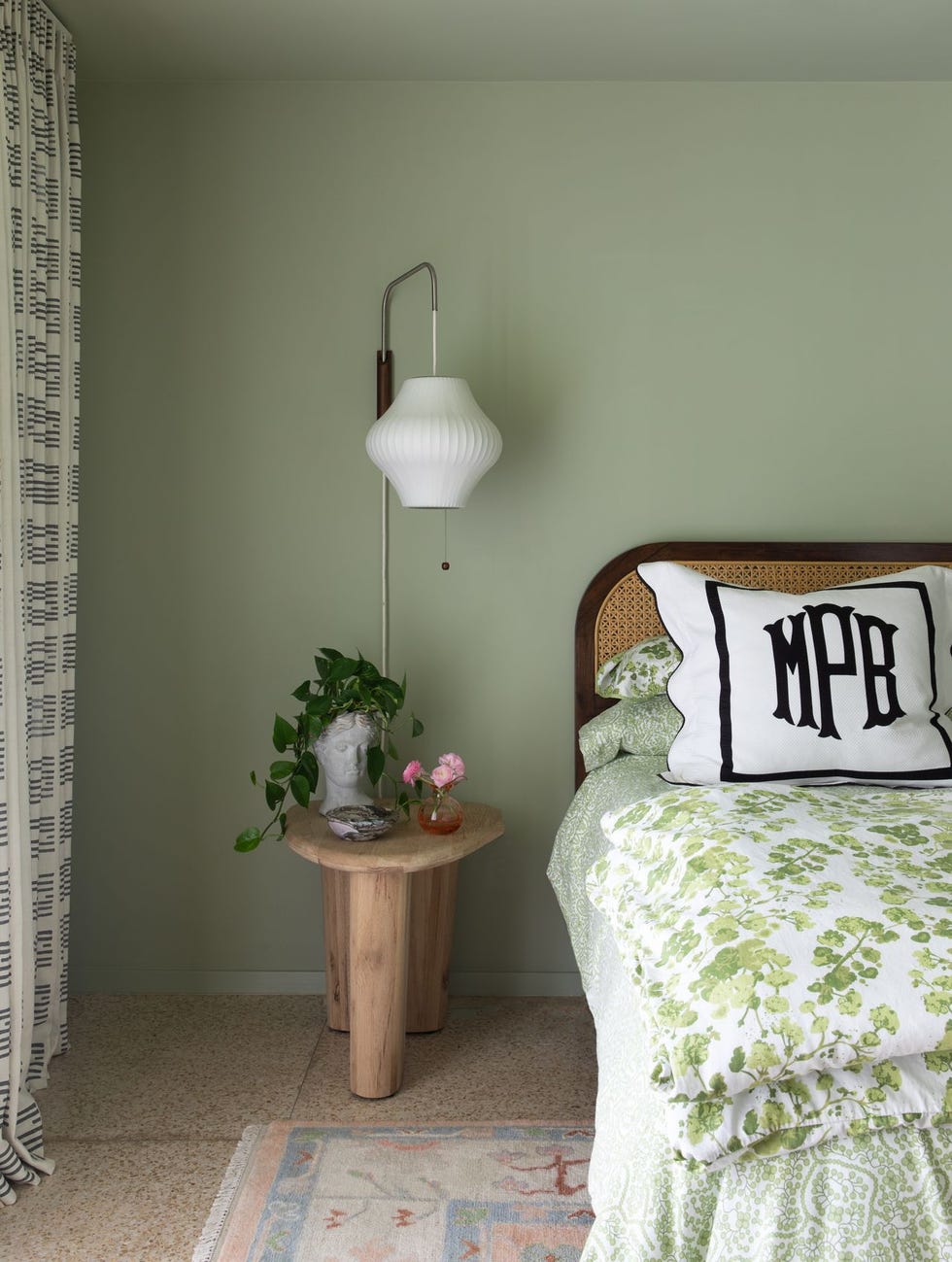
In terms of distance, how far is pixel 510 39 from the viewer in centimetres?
256

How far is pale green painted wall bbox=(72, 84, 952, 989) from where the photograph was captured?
9.26 feet

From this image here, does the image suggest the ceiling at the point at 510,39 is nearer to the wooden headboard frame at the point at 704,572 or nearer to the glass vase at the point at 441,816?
the wooden headboard frame at the point at 704,572

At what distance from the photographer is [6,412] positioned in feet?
6.72

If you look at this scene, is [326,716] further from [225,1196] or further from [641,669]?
[225,1196]

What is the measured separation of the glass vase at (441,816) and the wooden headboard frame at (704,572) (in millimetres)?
520

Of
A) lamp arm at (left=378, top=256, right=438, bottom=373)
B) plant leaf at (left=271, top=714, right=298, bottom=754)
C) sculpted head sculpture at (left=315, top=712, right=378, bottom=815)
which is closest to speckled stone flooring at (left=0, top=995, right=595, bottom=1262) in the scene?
sculpted head sculpture at (left=315, top=712, right=378, bottom=815)

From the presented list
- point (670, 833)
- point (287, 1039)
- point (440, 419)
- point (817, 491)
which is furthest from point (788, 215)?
point (287, 1039)

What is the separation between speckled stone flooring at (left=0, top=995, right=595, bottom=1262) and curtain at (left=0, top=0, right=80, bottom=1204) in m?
0.12

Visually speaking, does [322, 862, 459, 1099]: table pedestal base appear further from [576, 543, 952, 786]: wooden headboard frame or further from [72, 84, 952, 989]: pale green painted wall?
[576, 543, 952, 786]: wooden headboard frame

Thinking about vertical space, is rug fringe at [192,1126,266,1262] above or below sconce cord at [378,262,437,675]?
below

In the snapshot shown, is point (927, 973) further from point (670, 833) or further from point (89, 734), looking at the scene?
point (89, 734)

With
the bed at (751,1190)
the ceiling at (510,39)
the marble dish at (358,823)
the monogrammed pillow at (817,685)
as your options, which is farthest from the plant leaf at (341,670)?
the ceiling at (510,39)

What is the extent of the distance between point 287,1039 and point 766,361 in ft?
7.03

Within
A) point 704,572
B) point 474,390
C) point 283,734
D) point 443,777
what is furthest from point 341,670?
point 704,572
